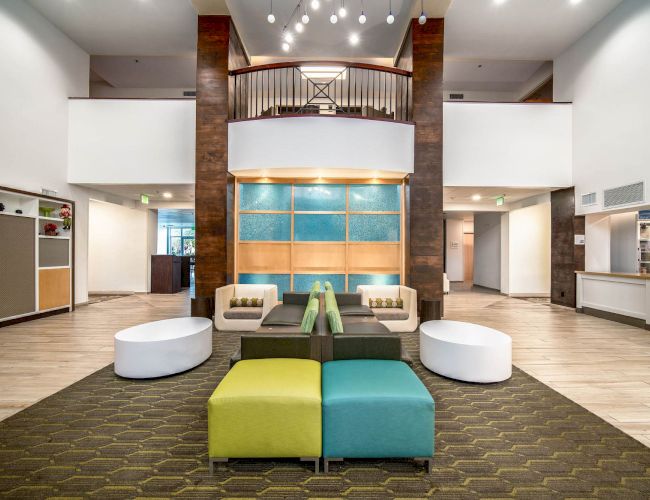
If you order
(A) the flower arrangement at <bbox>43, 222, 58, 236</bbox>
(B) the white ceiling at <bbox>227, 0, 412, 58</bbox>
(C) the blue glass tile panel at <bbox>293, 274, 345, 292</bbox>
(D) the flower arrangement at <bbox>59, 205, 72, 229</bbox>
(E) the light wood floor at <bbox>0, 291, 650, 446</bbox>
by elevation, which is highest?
(B) the white ceiling at <bbox>227, 0, 412, 58</bbox>

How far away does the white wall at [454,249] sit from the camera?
14.4 metres

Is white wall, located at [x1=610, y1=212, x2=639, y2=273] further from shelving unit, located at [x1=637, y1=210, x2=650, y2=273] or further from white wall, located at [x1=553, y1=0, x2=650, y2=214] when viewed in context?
white wall, located at [x1=553, y1=0, x2=650, y2=214]

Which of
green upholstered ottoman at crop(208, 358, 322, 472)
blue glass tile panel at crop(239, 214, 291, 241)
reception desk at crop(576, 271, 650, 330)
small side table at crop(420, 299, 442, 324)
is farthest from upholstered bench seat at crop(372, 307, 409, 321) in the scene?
reception desk at crop(576, 271, 650, 330)

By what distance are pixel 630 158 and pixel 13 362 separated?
10374 mm

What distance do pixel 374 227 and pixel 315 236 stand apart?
131cm

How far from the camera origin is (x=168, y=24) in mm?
7219

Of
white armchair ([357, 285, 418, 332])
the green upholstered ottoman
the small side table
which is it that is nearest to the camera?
the green upholstered ottoman

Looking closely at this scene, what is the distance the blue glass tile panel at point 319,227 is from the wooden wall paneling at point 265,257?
39 cm

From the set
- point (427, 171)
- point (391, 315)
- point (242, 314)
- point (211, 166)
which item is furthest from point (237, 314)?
point (427, 171)

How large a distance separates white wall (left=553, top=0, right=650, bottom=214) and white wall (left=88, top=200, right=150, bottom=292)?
11635 millimetres

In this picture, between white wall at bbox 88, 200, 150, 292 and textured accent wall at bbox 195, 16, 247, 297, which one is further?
white wall at bbox 88, 200, 150, 292

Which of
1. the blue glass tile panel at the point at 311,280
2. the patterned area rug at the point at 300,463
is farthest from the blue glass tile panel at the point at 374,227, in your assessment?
the patterned area rug at the point at 300,463

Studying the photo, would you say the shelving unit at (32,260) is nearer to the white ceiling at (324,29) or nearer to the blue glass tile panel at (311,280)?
the blue glass tile panel at (311,280)

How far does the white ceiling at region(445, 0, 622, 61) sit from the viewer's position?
664cm
